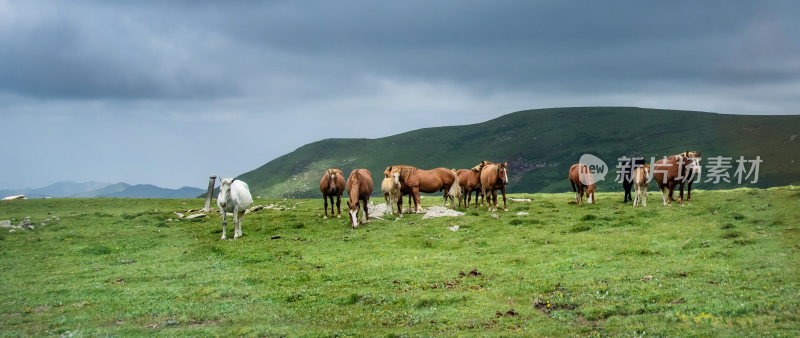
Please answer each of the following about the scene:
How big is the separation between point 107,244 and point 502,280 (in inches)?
833

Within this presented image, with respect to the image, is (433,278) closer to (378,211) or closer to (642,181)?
(378,211)

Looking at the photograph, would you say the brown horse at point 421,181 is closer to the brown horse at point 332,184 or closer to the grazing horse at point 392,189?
the grazing horse at point 392,189

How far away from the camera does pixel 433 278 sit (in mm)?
16172

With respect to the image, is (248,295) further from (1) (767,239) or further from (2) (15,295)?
(1) (767,239)

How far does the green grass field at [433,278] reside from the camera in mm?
11523

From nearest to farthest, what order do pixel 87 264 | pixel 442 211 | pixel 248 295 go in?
pixel 248 295 < pixel 87 264 < pixel 442 211

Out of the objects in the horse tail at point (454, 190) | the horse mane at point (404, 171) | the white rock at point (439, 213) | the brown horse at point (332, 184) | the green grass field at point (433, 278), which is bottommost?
the green grass field at point (433, 278)

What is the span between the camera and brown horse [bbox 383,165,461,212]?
34.7 metres

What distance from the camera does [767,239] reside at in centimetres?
1781

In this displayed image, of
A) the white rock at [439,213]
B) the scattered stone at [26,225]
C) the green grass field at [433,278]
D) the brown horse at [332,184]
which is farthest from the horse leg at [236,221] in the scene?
the scattered stone at [26,225]

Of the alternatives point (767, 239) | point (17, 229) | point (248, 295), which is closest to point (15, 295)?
point (248, 295)

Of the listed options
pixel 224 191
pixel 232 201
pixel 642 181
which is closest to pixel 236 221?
pixel 232 201

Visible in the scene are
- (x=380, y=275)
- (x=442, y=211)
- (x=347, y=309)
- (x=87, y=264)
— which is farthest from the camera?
(x=442, y=211)

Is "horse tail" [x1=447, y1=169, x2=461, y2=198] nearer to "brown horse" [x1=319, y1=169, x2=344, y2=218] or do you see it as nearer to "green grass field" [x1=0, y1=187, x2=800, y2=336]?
"green grass field" [x1=0, y1=187, x2=800, y2=336]
